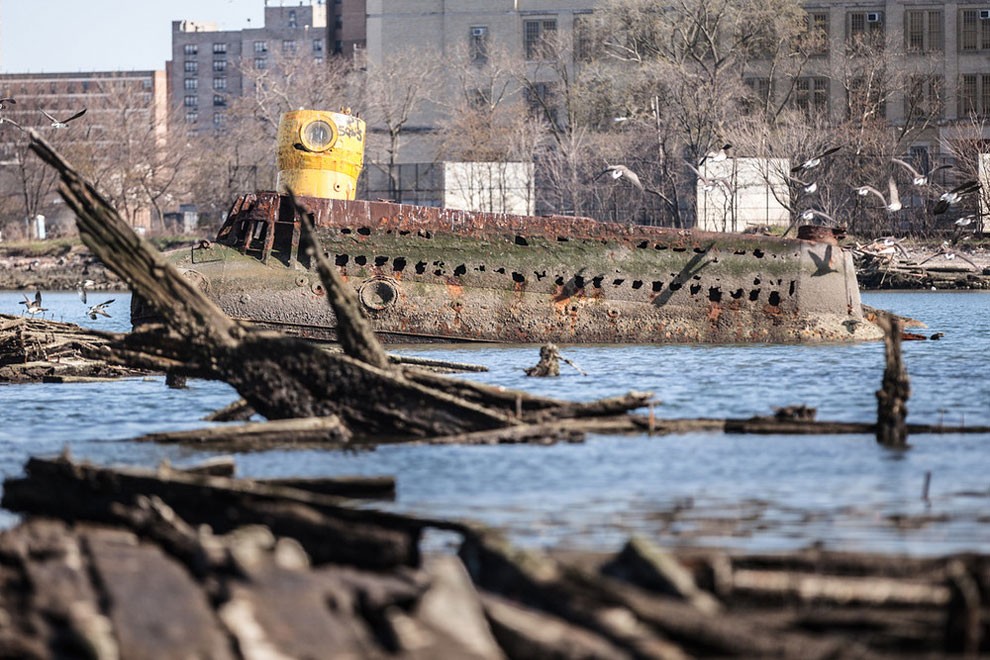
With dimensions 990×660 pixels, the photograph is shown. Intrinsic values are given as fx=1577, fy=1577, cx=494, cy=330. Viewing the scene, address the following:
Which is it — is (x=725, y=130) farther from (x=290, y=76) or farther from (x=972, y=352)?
(x=972, y=352)

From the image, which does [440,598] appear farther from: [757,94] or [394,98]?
[394,98]

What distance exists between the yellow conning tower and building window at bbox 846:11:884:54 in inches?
2214

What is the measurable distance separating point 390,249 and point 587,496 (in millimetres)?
18689

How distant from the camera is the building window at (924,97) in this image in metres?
84.9

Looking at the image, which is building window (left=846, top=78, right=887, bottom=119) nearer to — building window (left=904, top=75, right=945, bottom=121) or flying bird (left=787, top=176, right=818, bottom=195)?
building window (left=904, top=75, right=945, bottom=121)

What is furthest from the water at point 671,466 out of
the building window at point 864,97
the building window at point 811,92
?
the building window at point 811,92

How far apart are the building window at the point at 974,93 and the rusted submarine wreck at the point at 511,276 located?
2292 inches

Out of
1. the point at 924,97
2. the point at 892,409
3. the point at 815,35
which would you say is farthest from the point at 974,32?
the point at 892,409

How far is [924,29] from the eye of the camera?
87875mm

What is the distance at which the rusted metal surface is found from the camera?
3077 cm

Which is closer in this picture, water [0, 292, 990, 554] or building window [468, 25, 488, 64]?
water [0, 292, 990, 554]

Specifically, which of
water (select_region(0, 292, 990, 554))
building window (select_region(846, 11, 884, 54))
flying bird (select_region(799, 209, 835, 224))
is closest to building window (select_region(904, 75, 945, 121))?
building window (select_region(846, 11, 884, 54))

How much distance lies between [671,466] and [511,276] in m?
17.3

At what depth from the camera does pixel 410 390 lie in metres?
14.7
